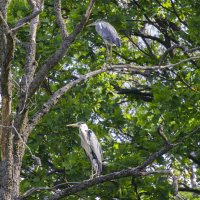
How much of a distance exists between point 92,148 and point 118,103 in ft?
6.86

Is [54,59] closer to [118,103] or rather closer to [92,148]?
[92,148]

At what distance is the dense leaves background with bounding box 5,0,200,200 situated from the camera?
8595 mm

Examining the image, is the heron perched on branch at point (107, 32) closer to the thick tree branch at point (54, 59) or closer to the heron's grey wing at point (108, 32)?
the heron's grey wing at point (108, 32)

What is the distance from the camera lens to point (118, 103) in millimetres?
10156

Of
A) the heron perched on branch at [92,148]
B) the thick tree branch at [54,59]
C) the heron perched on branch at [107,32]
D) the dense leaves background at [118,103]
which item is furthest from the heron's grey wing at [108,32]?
the thick tree branch at [54,59]

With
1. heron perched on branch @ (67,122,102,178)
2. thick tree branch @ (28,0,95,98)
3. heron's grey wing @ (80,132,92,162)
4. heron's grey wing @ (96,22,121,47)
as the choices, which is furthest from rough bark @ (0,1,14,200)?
heron's grey wing @ (96,22,121,47)

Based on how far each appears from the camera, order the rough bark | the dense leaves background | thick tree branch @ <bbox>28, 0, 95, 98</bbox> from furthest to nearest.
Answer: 1. the dense leaves background
2. thick tree branch @ <bbox>28, 0, 95, 98</bbox>
3. the rough bark

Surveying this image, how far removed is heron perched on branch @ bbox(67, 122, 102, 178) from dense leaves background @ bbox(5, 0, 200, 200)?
42cm

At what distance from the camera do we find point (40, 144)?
9398mm

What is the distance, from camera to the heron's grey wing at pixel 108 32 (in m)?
9.05

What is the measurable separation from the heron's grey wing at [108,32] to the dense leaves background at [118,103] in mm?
675

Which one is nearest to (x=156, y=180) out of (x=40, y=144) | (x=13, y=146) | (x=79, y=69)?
(x=40, y=144)

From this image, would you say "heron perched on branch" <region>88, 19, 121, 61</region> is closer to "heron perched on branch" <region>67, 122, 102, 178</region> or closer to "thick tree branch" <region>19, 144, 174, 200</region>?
"heron perched on branch" <region>67, 122, 102, 178</region>

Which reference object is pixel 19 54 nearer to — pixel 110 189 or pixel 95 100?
pixel 95 100
